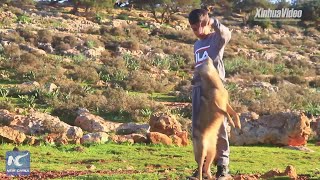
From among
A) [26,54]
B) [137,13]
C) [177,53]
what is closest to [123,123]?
[26,54]

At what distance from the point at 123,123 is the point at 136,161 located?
199 inches

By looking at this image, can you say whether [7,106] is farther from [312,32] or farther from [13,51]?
[312,32]

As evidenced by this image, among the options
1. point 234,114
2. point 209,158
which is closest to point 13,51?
point 209,158

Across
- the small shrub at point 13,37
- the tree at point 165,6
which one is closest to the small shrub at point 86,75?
the small shrub at point 13,37

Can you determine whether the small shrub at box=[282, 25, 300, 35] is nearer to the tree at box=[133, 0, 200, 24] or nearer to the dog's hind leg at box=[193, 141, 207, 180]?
the tree at box=[133, 0, 200, 24]

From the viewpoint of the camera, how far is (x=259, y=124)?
1323 cm

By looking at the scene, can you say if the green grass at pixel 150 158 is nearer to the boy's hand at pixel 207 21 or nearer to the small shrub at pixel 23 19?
the boy's hand at pixel 207 21

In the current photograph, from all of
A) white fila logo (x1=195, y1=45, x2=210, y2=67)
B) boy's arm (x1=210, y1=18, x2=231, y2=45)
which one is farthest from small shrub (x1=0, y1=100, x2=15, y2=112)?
boy's arm (x1=210, y1=18, x2=231, y2=45)

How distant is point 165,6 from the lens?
4225cm

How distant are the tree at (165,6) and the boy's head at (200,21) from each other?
1438 inches

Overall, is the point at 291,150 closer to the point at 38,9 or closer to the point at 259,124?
the point at 259,124
